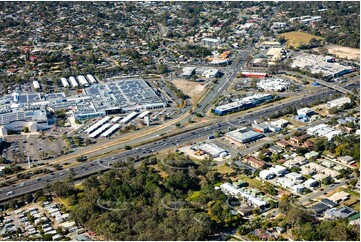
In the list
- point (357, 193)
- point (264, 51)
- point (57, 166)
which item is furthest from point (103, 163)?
point (264, 51)

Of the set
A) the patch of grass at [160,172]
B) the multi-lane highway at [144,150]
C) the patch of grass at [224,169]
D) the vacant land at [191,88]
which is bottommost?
the patch of grass at [224,169]

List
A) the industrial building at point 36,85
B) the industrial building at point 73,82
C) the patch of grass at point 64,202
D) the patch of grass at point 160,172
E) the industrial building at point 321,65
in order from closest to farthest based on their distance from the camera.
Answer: the patch of grass at point 64,202, the patch of grass at point 160,172, the industrial building at point 36,85, the industrial building at point 73,82, the industrial building at point 321,65

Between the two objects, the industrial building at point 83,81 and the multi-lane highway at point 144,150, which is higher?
the industrial building at point 83,81

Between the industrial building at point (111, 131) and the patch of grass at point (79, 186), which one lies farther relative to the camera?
the industrial building at point (111, 131)

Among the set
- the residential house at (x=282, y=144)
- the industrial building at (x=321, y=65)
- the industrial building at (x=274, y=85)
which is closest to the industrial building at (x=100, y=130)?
the residential house at (x=282, y=144)

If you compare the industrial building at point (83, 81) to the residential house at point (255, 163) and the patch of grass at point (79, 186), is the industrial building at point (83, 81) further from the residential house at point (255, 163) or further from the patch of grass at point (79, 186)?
the residential house at point (255, 163)

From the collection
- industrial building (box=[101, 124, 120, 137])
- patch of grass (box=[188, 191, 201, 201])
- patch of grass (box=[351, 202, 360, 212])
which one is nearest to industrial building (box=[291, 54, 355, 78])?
industrial building (box=[101, 124, 120, 137])

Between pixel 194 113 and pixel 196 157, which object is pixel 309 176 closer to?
pixel 196 157
